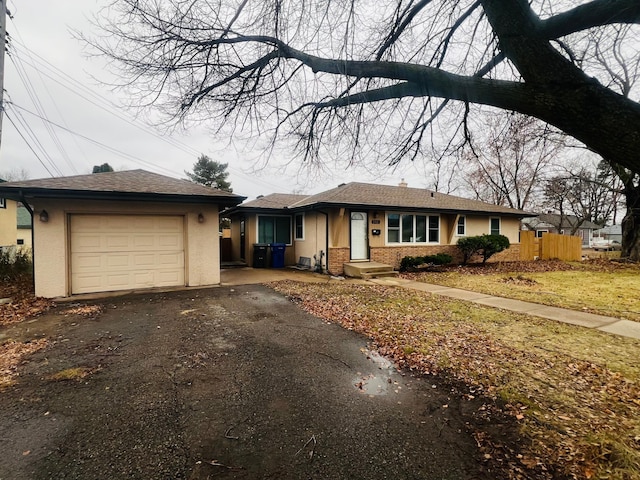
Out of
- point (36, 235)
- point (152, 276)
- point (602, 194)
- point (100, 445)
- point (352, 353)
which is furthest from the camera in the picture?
point (602, 194)

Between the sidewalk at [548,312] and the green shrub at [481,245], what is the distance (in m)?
5.61

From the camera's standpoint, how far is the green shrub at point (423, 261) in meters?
12.7

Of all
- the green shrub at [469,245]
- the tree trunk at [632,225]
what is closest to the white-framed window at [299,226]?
the green shrub at [469,245]

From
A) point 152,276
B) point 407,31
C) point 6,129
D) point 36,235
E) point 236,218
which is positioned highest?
point 6,129

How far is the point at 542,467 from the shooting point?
2.13 m

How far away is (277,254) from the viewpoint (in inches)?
545

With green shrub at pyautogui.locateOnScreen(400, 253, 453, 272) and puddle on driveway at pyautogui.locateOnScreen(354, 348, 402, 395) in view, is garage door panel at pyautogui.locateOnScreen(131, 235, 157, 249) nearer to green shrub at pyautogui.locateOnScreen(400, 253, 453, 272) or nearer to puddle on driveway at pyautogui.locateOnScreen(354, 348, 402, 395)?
puddle on driveway at pyautogui.locateOnScreen(354, 348, 402, 395)

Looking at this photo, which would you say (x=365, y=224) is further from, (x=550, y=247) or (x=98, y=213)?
(x=550, y=247)

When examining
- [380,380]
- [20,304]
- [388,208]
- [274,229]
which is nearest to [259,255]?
[274,229]

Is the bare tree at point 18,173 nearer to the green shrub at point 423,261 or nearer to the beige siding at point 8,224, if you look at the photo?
the beige siding at point 8,224

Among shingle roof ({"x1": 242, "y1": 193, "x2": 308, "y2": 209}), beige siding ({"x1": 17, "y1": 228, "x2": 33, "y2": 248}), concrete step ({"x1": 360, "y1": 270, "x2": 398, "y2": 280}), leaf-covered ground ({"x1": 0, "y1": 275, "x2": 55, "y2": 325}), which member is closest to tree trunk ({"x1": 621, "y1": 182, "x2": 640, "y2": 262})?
concrete step ({"x1": 360, "y1": 270, "x2": 398, "y2": 280})

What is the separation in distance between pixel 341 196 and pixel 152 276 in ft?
25.1

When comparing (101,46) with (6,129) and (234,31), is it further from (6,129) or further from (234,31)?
(6,129)

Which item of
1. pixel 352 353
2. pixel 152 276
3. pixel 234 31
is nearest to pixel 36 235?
pixel 152 276
